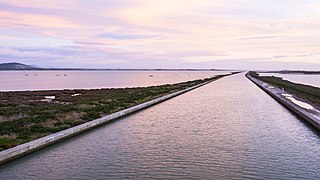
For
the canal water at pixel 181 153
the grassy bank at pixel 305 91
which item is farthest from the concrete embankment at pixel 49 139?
the grassy bank at pixel 305 91

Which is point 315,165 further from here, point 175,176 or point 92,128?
point 92,128

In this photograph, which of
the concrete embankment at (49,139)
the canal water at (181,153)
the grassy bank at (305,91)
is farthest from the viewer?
the grassy bank at (305,91)

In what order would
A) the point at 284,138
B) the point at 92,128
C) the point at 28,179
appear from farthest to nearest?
1. the point at 92,128
2. the point at 284,138
3. the point at 28,179

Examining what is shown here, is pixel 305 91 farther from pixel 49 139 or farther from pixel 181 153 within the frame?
pixel 49 139

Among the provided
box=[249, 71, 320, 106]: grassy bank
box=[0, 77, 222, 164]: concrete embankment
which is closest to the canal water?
box=[0, 77, 222, 164]: concrete embankment

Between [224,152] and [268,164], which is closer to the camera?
[268,164]

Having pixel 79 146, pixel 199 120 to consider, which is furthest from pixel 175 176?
pixel 199 120

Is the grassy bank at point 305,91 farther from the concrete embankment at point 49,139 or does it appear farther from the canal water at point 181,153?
the concrete embankment at point 49,139


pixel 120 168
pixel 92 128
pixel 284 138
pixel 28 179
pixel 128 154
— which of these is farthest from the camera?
pixel 92 128
